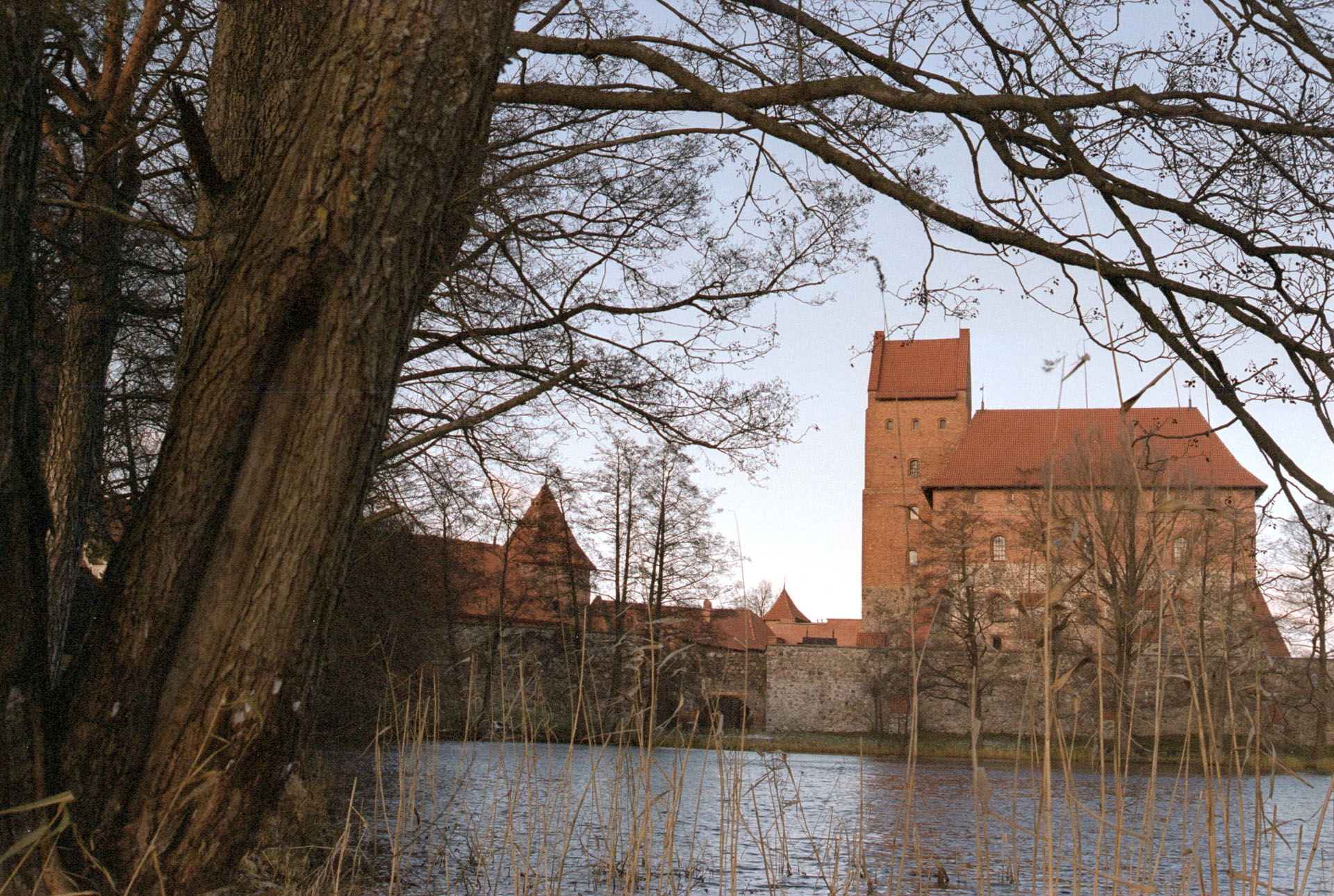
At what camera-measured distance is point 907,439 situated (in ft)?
133

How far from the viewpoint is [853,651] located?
33344mm

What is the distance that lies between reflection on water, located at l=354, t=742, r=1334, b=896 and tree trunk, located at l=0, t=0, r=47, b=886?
Result: 53.6 inches

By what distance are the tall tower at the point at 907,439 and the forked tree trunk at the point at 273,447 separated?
35829mm

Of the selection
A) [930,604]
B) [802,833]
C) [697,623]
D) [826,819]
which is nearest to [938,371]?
[697,623]

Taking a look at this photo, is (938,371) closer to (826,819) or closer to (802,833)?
(826,819)

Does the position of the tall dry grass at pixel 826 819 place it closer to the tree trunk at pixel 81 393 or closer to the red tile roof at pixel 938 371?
the tree trunk at pixel 81 393

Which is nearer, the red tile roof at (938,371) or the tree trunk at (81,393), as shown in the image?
the tree trunk at (81,393)

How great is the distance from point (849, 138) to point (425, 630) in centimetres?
1502

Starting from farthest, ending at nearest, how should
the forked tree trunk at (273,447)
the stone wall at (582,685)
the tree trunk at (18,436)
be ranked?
the stone wall at (582,685)
the forked tree trunk at (273,447)
the tree trunk at (18,436)

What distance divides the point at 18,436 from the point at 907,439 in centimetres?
4012

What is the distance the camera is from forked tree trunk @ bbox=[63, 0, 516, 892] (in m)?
1.63

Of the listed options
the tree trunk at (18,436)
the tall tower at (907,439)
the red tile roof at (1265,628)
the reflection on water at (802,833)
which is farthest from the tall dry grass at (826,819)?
the tall tower at (907,439)

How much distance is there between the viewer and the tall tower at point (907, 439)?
127 ft

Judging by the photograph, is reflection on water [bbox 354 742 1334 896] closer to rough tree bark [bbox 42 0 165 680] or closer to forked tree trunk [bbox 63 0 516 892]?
forked tree trunk [bbox 63 0 516 892]
